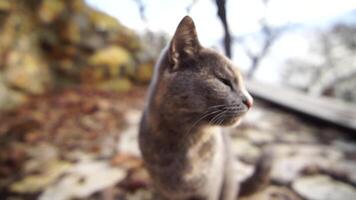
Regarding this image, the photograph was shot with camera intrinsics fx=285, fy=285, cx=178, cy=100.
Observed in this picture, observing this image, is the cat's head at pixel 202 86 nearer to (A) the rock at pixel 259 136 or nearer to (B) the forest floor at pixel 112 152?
(B) the forest floor at pixel 112 152

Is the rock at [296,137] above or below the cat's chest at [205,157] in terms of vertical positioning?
below

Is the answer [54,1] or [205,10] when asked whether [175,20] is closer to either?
[205,10]

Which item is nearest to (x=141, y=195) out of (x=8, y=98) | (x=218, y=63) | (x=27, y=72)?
(x=218, y=63)

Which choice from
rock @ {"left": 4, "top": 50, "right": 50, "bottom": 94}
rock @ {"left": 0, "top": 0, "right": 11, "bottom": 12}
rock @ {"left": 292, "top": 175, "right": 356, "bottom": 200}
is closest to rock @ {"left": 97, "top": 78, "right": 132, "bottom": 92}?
rock @ {"left": 4, "top": 50, "right": 50, "bottom": 94}

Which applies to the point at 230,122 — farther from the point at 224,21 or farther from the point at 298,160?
the point at 298,160

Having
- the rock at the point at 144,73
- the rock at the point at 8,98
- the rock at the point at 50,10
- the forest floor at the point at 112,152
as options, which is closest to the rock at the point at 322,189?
the forest floor at the point at 112,152

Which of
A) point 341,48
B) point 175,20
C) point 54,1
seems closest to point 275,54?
point 341,48
